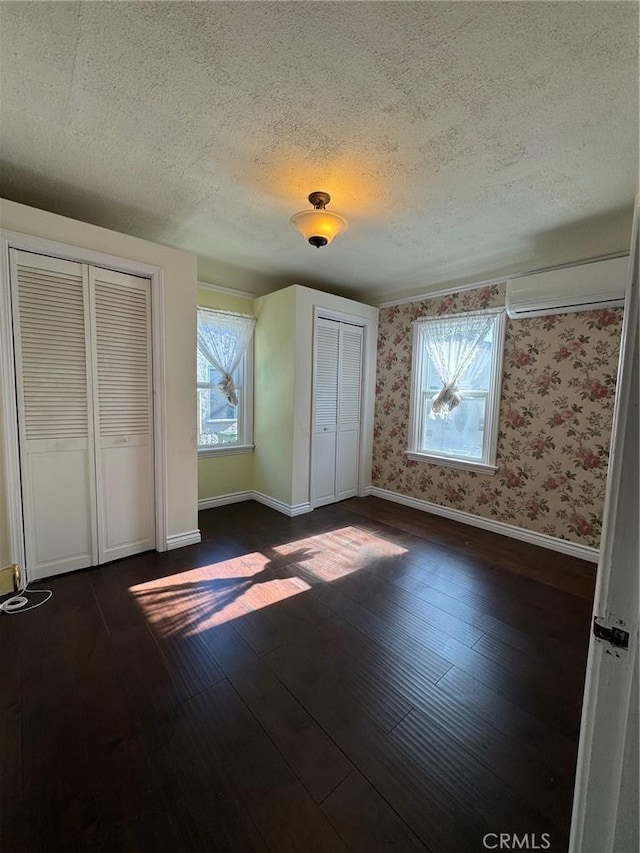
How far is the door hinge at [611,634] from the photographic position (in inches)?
21.2

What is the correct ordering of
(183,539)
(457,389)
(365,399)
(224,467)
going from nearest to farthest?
(183,539) → (457,389) → (224,467) → (365,399)

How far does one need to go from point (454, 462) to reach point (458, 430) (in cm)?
34

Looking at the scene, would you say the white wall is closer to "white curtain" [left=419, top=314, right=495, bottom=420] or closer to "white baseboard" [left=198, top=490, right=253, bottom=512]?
"white baseboard" [left=198, top=490, right=253, bottom=512]

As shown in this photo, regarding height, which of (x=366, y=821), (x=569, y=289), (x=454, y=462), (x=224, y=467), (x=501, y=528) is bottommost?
(x=366, y=821)

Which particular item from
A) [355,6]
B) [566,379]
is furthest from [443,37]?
[566,379]

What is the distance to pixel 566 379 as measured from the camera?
9.52ft

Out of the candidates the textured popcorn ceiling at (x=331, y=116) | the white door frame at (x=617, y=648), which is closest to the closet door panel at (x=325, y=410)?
the textured popcorn ceiling at (x=331, y=116)

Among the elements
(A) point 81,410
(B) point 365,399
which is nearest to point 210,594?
(A) point 81,410

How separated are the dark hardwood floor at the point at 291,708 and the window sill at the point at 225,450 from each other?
1.38 m

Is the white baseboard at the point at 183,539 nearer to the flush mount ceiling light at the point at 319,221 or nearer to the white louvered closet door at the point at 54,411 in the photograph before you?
the white louvered closet door at the point at 54,411

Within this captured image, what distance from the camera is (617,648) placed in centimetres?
55

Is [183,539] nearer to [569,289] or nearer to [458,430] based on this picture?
[458,430]

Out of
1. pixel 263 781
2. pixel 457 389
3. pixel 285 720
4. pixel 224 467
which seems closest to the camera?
pixel 263 781

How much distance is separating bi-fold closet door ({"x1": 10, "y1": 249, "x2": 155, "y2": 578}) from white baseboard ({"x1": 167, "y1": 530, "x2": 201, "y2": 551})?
23cm
